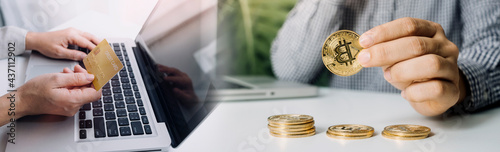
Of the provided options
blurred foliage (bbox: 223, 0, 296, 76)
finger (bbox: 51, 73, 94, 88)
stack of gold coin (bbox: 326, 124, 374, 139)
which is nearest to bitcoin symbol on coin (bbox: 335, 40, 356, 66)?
stack of gold coin (bbox: 326, 124, 374, 139)

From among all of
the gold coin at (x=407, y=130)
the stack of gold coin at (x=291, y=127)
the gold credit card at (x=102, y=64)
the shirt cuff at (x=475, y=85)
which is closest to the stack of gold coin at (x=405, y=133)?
the gold coin at (x=407, y=130)

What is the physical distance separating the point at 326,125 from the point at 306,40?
0.34 metres

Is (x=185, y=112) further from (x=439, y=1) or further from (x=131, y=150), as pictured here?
(x=439, y=1)

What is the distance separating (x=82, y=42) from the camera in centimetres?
41

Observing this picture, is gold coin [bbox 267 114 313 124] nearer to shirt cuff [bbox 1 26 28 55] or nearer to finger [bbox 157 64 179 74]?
finger [bbox 157 64 179 74]

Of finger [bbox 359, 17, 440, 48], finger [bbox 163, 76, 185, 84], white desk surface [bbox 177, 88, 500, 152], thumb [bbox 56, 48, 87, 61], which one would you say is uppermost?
finger [bbox 359, 17, 440, 48]

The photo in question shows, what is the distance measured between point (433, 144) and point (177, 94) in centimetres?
35

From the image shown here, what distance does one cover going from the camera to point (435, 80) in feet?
2.13

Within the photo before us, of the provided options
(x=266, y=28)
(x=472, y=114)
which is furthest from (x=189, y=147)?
(x=266, y=28)

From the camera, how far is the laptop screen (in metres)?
0.46

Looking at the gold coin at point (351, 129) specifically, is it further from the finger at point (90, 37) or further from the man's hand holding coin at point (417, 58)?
the finger at point (90, 37)

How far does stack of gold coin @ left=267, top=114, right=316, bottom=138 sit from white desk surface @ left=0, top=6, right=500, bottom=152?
0.4 inches

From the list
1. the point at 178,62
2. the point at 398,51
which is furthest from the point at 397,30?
the point at 178,62

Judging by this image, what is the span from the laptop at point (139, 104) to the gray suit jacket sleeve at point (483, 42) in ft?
2.09
